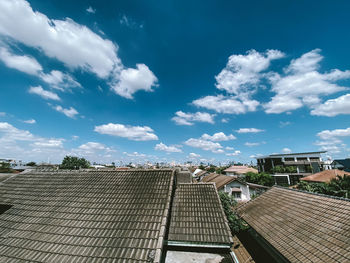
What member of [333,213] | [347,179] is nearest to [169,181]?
[333,213]

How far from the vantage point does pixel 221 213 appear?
985cm

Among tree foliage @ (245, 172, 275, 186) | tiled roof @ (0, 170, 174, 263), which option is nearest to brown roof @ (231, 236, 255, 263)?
tiled roof @ (0, 170, 174, 263)

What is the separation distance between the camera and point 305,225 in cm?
987

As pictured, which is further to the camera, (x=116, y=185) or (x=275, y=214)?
(x=275, y=214)

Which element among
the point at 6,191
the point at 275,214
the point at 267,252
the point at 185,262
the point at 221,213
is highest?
the point at 6,191

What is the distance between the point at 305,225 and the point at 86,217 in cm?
1385

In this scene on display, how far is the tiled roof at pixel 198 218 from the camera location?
27.5 ft

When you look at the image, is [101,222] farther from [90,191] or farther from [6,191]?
[6,191]

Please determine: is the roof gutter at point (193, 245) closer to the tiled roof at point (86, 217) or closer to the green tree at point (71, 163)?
the tiled roof at point (86, 217)

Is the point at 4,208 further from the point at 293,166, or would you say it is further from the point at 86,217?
the point at 293,166

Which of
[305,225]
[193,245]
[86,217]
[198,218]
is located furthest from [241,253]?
[86,217]

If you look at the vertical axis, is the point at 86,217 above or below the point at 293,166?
below

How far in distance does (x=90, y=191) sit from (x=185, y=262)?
7.22 metres

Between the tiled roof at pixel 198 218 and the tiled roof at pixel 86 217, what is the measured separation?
2.35m
